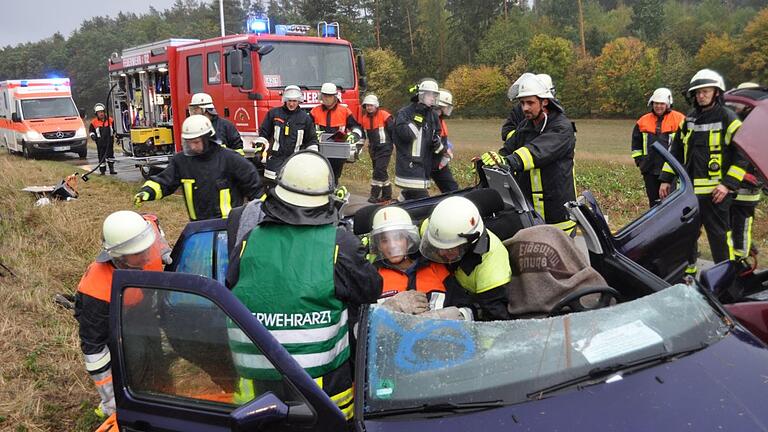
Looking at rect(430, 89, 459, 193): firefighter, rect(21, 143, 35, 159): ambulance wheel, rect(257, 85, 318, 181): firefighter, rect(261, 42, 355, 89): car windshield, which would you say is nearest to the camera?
rect(430, 89, 459, 193): firefighter

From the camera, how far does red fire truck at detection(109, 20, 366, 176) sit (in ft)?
32.1

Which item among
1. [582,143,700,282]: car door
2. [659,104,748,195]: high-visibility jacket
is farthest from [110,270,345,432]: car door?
[659,104,748,195]: high-visibility jacket

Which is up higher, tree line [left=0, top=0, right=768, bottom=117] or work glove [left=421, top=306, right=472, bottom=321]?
tree line [left=0, top=0, right=768, bottom=117]

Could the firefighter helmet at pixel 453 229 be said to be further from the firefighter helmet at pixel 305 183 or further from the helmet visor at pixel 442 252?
the firefighter helmet at pixel 305 183

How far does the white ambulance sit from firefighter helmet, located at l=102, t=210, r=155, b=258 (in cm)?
1942

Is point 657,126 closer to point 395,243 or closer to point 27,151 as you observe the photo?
point 395,243

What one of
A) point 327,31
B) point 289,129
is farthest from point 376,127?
point 327,31

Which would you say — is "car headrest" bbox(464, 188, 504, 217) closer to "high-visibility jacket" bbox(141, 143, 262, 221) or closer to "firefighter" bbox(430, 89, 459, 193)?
"high-visibility jacket" bbox(141, 143, 262, 221)

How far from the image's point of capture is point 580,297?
2.67m

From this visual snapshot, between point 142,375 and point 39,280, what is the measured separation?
4577 mm

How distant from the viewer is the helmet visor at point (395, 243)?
314 centimetres

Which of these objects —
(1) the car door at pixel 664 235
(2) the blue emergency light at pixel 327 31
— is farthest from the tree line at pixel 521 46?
(1) the car door at pixel 664 235

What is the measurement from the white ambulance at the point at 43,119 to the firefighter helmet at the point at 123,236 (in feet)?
63.7

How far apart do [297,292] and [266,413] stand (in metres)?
0.51
